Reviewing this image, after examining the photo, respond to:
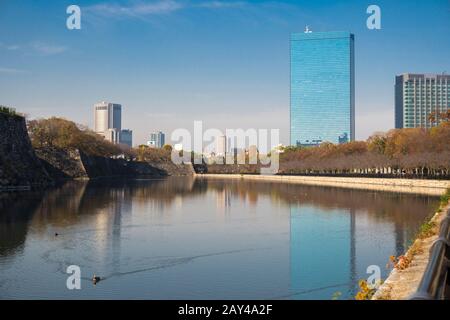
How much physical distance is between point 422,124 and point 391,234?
139562 mm

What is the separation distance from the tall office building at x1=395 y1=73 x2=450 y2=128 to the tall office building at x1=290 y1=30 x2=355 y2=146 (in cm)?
1782

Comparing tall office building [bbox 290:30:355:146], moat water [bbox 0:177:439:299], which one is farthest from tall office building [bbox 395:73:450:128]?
moat water [bbox 0:177:439:299]

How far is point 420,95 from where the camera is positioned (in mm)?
156500

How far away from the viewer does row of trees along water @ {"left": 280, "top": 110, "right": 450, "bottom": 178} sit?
165 ft

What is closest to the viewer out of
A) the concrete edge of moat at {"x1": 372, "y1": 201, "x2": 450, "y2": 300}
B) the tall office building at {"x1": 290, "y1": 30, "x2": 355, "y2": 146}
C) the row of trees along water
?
the concrete edge of moat at {"x1": 372, "y1": 201, "x2": 450, "y2": 300}

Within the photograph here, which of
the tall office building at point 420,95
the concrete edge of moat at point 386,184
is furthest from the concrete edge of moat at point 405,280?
the tall office building at point 420,95

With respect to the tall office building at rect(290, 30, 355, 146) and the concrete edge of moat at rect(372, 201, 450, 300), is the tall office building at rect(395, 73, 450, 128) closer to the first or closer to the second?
the tall office building at rect(290, 30, 355, 146)

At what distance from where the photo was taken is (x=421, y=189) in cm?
4356

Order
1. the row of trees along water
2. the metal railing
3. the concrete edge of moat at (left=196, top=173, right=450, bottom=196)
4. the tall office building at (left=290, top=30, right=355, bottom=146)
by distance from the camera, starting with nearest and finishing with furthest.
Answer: the metal railing → the concrete edge of moat at (left=196, top=173, right=450, bottom=196) → the row of trees along water → the tall office building at (left=290, top=30, right=355, bottom=146)

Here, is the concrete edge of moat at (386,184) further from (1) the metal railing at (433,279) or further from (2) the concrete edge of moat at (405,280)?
(1) the metal railing at (433,279)

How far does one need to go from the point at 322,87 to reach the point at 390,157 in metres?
89.1

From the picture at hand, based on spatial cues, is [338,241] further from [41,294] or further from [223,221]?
[41,294]

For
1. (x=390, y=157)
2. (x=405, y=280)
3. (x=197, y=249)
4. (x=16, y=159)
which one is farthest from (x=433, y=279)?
(x=390, y=157)
